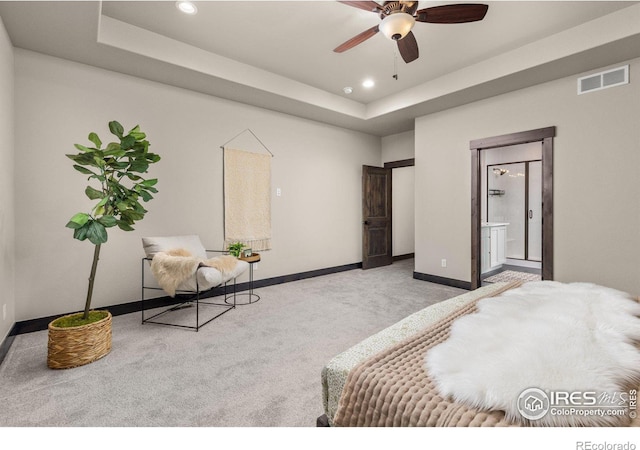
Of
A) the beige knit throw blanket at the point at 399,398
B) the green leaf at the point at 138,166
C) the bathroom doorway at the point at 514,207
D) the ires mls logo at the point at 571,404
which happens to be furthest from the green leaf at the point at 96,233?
the bathroom doorway at the point at 514,207

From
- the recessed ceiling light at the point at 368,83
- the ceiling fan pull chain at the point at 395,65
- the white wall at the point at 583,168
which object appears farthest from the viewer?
the recessed ceiling light at the point at 368,83

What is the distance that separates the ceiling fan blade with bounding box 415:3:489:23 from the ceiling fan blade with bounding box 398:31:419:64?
0.19 metres

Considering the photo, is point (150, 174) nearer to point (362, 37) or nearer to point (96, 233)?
point (96, 233)

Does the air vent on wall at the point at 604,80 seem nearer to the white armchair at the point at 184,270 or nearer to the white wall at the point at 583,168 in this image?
the white wall at the point at 583,168

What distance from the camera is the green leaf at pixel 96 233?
2158mm

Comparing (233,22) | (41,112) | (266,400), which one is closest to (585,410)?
(266,400)

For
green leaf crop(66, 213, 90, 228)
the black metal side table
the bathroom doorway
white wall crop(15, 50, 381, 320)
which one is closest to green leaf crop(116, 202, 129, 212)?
green leaf crop(66, 213, 90, 228)

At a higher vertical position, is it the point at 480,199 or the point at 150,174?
the point at 150,174

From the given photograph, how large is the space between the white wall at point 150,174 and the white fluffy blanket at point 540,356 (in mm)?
3463

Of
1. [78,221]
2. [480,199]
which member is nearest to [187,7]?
[78,221]

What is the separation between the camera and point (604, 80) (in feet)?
10.5

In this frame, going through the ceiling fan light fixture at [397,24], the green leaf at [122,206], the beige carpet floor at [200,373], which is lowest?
the beige carpet floor at [200,373]

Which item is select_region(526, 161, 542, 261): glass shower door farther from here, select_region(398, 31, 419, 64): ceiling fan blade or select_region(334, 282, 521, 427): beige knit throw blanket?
select_region(334, 282, 521, 427): beige knit throw blanket
